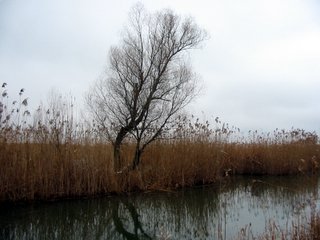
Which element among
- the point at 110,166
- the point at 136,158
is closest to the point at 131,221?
the point at 110,166

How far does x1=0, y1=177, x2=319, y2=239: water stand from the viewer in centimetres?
544

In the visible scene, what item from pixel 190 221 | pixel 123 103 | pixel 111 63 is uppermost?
pixel 111 63

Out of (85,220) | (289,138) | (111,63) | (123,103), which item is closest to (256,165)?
(289,138)

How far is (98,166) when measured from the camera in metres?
8.50

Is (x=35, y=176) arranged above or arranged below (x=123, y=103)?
below

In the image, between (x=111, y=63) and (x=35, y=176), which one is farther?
(x=111, y=63)

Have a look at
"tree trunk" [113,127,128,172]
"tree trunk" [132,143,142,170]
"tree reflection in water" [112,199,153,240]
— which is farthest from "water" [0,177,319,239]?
"tree trunk" [132,143,142,170]

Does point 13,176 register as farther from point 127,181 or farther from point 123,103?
point 123,103

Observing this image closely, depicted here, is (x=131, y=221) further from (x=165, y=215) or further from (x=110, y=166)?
(x=110, y=166)

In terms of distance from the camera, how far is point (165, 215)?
6.86m

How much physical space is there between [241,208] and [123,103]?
5042mm

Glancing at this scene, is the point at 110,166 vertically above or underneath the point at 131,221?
above

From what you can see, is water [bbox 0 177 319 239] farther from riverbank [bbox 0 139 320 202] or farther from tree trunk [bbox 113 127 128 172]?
tree trunk [bbox 113 127 128 172]

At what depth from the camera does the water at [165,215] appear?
544 cm
